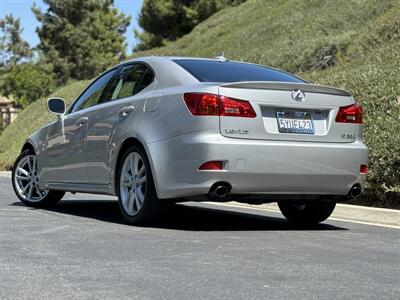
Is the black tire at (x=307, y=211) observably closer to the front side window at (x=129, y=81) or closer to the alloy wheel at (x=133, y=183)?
the alloy wheel at (x=133, y=183)

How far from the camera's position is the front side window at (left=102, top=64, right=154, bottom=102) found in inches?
281

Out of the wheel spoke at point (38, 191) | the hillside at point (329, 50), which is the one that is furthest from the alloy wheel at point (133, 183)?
the hillside at point (329, 50)

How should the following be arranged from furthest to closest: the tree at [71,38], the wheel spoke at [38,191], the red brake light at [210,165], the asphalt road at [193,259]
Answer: the tree at [71,38], the wheel spoke at [38,191], the red brake light at [210,165], the asphalt road at [193,259]

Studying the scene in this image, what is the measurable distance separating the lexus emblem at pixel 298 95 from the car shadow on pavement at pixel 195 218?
130 centimetres

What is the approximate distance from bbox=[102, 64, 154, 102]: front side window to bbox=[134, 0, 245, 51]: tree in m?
39.3

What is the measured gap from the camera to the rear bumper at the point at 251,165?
6.15 metres

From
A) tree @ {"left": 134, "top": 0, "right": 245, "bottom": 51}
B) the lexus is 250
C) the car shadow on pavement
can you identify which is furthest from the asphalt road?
tree @ {"left": 134, "top": 0, "right": 245, "bottom": 51}

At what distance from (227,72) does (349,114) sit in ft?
3.93

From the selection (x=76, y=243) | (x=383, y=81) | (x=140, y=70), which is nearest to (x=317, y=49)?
(x=383, y=81)

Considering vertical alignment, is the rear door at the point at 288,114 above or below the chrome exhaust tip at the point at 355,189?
above

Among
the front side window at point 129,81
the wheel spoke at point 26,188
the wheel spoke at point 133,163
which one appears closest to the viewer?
the wheel spoke at point 133,163

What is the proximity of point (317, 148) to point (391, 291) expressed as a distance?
2.37 m

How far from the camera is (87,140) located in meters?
7.59

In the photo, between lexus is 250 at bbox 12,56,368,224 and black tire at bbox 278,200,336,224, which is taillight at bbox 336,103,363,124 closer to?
lexus is 250 at bbox 12,56,368,224
